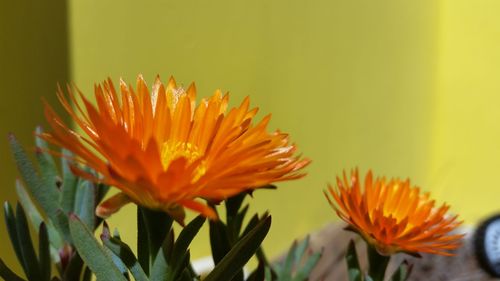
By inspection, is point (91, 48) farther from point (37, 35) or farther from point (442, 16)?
point (442, 16)

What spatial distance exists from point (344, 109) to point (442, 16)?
0.51m

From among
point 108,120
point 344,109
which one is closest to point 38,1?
point 108,120

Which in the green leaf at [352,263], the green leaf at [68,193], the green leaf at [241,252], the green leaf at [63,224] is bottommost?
the green leaf at [352,263]

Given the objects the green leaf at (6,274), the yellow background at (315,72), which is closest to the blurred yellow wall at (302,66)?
the yellow background at (315,72)

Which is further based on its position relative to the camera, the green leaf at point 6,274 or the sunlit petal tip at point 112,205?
the green leaf at point 6,274

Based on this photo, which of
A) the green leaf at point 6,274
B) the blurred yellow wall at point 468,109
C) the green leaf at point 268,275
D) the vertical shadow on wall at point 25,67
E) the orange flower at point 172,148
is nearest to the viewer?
the orange flower at point 172,148

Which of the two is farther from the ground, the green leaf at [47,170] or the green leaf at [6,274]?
the green leaf at [47,170]

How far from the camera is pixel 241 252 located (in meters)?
0.41

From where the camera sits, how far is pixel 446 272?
1.13 metres

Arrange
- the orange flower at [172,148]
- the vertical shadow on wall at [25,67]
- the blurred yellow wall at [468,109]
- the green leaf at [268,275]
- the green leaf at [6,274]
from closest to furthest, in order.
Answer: the orange flower at [172,148], the green leaf at [6,274], the green leaf at [268,275], the vertical shadow on wall at [25,67], the blurred yellow wall at [468,109]

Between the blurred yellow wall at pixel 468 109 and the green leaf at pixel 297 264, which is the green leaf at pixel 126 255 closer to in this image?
the green leaf at pixel 297 264

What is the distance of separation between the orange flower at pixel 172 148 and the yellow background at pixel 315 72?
43 centimetres

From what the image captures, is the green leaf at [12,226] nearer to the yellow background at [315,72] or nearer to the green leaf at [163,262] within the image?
the green leaf at [163,262]

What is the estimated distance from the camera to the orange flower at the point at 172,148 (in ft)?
1.11
